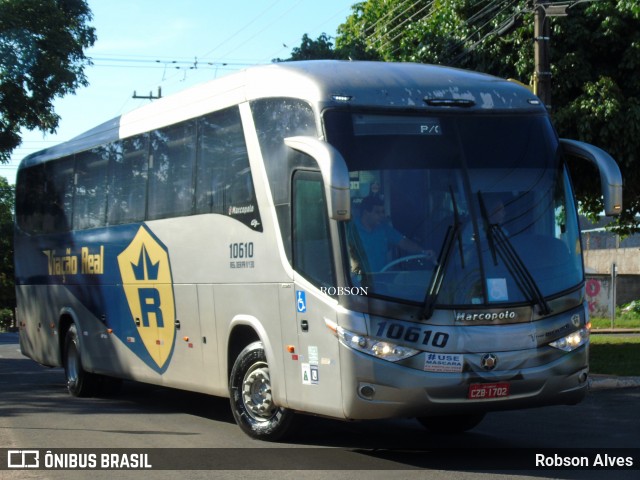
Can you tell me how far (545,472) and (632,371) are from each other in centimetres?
923

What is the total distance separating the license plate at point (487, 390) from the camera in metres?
8.73

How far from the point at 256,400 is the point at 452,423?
2057 mm

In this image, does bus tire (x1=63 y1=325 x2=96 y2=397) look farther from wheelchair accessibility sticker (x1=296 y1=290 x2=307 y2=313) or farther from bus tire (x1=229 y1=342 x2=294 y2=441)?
wheelchair accessibility sticker (x1=296 y1=290 x2=307 y2=313)

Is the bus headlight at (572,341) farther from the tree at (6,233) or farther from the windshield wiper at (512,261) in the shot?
the tree at (6,233)

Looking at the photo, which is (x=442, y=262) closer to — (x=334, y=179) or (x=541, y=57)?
(x=334, y=179)

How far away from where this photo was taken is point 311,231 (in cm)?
936

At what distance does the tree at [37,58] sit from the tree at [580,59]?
9149 mm

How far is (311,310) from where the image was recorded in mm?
9266

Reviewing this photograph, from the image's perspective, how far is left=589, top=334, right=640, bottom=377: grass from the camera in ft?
56.9

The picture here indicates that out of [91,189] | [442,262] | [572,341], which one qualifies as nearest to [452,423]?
[572,341]

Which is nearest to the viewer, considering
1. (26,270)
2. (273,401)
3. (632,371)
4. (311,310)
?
(311,310)

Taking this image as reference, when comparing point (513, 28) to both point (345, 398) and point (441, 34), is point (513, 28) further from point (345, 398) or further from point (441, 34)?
point (345, 398)

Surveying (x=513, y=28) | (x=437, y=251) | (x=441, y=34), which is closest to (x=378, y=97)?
(x=437, y=251)

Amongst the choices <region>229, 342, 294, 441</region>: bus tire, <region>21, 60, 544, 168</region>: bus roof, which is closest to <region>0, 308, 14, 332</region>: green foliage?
<region>229, 342, 294, 441</region>: bus tire
